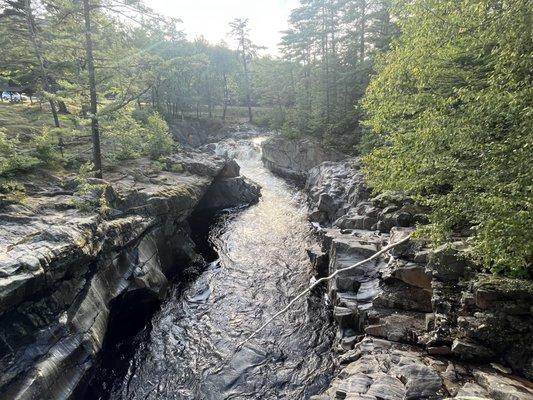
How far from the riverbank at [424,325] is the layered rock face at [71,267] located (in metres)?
7.62

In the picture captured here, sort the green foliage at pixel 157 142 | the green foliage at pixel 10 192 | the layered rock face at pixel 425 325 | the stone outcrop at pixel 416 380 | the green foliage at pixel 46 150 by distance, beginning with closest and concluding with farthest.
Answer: the stone outcrop at pixel 416 380
the layered rock face at pixel 425 325
the green foliage at pixel 10 192
the green foliage at pixel 46 150
the green foliage at pixel 157 142

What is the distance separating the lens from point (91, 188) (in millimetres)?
15688

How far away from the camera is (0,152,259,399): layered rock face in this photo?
9031 mm

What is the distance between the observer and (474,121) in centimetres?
873

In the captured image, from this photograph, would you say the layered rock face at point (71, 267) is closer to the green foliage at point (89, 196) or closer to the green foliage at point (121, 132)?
the green foliage at point (89, 196)

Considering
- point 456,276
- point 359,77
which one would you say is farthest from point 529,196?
point 359,77

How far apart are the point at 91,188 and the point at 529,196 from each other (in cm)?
1611

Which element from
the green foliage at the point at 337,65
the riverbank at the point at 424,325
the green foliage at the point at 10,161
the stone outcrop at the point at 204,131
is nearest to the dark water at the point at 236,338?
the riverbank at the point at 424,325

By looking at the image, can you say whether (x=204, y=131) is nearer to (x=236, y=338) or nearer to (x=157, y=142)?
(x=157, y=142)

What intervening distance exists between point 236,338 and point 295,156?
26.4 meters

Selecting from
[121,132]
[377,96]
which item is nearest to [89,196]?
[121,132]

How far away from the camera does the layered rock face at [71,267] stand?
9031 mm

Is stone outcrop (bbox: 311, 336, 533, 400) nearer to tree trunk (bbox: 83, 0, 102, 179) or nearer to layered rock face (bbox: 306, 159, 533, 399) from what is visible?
layered rock face (bbox: 306, 159, 533, 399)

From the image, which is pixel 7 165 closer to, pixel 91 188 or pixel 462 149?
pixel 91 188
